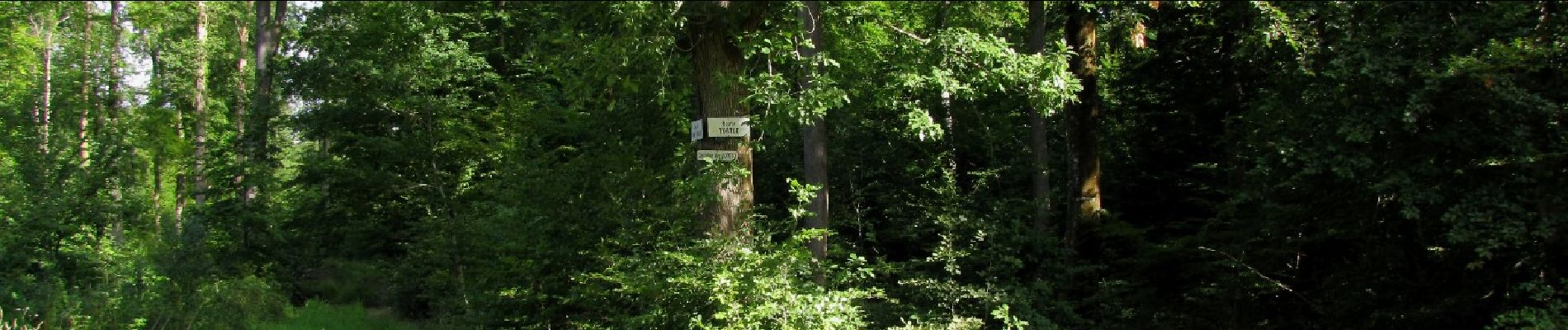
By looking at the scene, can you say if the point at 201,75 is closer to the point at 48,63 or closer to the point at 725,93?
the point at 48,63

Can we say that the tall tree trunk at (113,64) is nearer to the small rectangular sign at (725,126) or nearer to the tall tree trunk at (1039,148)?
the tall tree trunk at (1039,148)

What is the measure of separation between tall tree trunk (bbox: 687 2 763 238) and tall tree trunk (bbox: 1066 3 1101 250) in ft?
15.0

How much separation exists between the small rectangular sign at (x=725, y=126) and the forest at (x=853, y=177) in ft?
0.07

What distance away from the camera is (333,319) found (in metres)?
15.2

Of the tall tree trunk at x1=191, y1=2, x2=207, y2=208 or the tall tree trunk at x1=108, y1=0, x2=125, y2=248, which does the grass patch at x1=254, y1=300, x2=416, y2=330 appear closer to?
the tall tree trunk at x1=108, y1=0, x2=125, y2=248

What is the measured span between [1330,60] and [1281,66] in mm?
1481

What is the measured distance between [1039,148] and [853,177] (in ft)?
7.41

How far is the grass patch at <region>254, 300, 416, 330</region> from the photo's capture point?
46.5 ft

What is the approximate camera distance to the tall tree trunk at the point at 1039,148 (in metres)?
10.8

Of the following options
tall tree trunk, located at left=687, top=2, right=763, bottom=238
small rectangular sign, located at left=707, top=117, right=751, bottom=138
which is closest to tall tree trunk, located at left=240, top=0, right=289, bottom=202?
tall tree trunk, located at left=687, top=2, right=763, bottom=238

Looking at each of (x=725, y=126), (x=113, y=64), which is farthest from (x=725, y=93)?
(x=113, y=64)

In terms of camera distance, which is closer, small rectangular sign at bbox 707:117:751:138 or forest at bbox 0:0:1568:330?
forest at bbox 0:0:1568:330

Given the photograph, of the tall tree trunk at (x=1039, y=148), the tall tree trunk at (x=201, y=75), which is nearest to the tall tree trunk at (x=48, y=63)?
the tall tree trunk at (x=201, y=75)

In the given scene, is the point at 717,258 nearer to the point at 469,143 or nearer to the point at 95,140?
the point at 469,143
